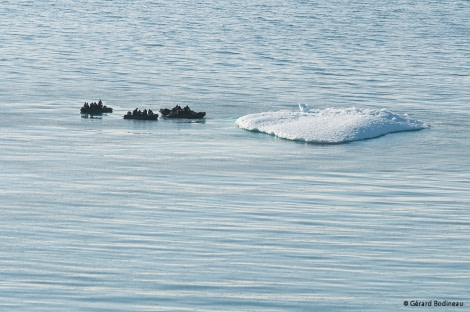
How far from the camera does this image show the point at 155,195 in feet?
64.3

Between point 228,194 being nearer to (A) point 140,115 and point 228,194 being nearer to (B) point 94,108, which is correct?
(A) point 140,115

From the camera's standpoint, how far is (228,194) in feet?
64.7

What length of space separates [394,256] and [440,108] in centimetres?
1819

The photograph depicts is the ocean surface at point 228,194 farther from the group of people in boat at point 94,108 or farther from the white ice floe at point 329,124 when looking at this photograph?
the group of people in boat at point 94,108

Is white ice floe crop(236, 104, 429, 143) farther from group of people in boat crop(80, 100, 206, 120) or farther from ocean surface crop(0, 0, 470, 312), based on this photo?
group of people in boat crop(80, 100, 206, 120)

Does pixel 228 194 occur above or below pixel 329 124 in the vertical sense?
below

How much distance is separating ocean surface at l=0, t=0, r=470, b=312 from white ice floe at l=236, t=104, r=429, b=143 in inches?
6.4

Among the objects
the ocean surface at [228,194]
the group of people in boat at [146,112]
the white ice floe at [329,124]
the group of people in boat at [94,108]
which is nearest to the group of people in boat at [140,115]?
the group of people in boat at [146,112]

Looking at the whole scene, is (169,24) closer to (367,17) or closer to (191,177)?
(367,17)

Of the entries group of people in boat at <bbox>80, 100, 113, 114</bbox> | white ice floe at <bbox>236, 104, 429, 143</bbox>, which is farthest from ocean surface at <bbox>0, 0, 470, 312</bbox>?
group of people in boat at <bbox>80, 100, 113, 114</bbox>

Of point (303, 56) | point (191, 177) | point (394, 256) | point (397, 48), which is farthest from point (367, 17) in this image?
point (394, 256)

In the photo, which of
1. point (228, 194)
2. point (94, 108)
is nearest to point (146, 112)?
point (94, 108)

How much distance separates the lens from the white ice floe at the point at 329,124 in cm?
2617

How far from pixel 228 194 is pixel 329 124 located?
7850mm
